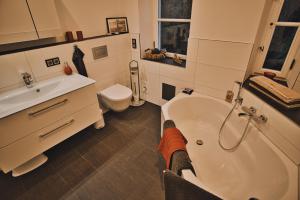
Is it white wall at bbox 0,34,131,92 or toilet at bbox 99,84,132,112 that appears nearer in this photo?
white wall at bbox 0,34,131,92

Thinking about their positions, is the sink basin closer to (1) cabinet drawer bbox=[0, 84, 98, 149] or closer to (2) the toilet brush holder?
(1) cabinet drawer bbox=[0, 84, 98, 149]

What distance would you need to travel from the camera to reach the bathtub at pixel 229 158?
1137mm

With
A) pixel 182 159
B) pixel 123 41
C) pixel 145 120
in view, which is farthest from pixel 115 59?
pixel 182 159

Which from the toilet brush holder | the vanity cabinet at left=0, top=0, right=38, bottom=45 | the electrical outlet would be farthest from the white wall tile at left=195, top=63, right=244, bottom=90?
the vanity cabinet at left=0, top=0, right=38, bottom=45

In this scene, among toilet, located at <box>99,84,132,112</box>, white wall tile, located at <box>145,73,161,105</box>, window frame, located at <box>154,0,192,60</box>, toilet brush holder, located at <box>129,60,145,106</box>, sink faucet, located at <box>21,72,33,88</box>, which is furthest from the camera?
toilet brush holder, located at <box>129,60,145,106</box>

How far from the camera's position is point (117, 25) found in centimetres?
242

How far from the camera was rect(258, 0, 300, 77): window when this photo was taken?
148 cm

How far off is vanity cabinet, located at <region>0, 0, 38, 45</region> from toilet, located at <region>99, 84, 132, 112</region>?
3.47 ft

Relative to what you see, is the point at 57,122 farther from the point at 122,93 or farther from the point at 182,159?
the point at 182,159

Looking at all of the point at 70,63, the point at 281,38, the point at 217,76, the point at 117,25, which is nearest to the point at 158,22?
the point at 117,25

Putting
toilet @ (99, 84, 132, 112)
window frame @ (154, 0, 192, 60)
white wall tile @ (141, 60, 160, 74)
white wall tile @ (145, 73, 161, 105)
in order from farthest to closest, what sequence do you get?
white wall tile @ (145, 73, 161, 105), white wall tile @ (141, 60, 160, 74), window frame @ (154, 0, 192, 60), toilet @ (99, 84, 132, 112)

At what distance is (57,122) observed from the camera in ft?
5.39

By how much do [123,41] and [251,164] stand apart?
231 cm

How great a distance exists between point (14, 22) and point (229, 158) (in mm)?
2468
